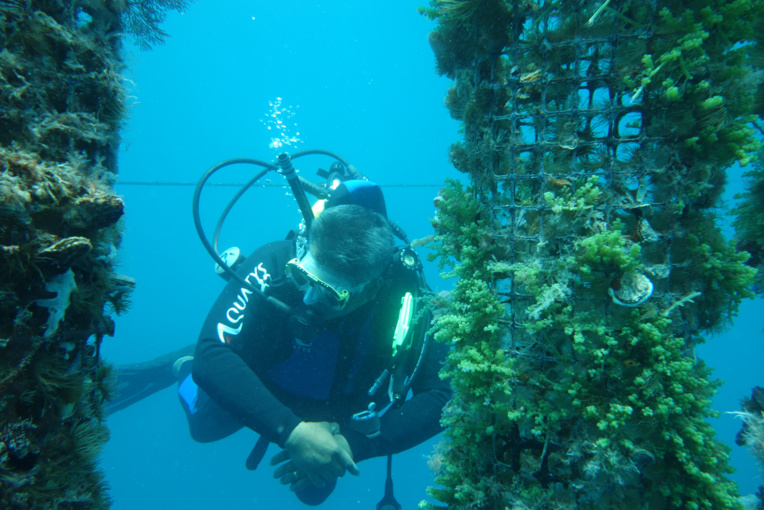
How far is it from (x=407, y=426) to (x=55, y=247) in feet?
11.0

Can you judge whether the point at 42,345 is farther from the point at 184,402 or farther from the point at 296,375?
the point at 184,402

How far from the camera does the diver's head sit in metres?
3.00

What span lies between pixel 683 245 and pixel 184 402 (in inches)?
230

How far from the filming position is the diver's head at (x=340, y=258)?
118 inches

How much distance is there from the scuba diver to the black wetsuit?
0.01m

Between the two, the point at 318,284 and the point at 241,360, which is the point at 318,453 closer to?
the point at 241,360

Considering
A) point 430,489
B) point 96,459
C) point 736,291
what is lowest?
point 96,459

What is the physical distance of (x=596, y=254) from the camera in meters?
1.23

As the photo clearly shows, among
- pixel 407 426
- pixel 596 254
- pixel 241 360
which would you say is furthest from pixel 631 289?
pixel 241 360

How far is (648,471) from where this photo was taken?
1299mm

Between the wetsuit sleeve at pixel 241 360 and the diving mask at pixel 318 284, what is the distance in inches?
23.5

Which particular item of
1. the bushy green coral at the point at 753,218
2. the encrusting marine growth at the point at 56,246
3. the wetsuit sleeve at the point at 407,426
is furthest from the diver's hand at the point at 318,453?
the bushy green coral at the point at 753,218

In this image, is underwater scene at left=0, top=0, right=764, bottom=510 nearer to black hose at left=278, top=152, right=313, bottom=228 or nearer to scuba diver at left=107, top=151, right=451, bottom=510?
scuba diver at left=107, top=151, right=451, bottom=510

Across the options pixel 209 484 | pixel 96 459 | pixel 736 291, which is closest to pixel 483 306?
pixel 736 291
